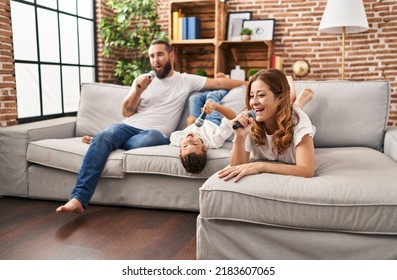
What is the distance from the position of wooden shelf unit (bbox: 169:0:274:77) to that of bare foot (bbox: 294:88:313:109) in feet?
6.93

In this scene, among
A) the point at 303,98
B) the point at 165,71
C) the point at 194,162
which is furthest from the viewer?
the point at 165,71

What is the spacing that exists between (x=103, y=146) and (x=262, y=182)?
136 centimetres

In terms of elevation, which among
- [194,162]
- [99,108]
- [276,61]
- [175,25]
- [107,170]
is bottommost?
[107,170]

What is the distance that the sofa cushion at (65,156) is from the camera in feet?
8.96

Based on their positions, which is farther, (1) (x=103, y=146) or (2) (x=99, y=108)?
(2) (x=99, y=108)

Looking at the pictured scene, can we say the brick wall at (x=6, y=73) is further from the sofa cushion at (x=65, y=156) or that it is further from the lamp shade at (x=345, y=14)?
the lamp shade at (x=345, y=14)

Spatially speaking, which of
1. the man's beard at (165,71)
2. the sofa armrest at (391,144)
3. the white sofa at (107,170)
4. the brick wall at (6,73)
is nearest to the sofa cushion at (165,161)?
the white sofa at (107,170)

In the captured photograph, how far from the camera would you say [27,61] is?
3846 mm

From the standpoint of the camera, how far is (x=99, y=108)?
137 inches

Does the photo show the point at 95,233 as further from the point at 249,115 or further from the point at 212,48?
the point at 212,48

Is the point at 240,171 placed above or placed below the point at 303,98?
below

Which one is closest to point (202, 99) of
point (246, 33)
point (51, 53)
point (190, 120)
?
point (190, 120)

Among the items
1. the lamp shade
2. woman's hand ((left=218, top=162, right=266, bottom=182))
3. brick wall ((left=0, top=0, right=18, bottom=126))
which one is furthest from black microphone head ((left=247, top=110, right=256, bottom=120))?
the lamp shade
